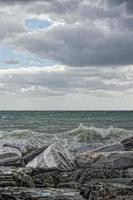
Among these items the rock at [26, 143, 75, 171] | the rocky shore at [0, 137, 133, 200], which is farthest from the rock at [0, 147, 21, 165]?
the rock at [26, 143, 75, 171]

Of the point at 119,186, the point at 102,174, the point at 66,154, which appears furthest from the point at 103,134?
the point at 119,186

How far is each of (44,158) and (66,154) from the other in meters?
0.89

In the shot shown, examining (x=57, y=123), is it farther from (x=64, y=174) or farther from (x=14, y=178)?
(x=14, y=178)

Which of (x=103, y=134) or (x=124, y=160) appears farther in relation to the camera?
(x=103, y=134)

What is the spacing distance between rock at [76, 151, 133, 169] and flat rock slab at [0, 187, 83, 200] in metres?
3.70

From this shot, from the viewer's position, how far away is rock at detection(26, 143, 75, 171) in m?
12.2

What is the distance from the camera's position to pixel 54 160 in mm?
12523

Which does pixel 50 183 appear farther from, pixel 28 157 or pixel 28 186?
pixel 28 157

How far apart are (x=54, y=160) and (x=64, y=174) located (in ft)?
4.34

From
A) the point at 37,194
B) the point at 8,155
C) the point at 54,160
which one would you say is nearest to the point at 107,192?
the point at 37,194

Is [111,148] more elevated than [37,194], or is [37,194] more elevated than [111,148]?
[111,148]

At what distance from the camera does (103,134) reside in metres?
27.9

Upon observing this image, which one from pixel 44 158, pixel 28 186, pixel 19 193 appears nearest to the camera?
pixel 19 193

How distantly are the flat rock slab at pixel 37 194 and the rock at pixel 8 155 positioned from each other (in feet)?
13.4
